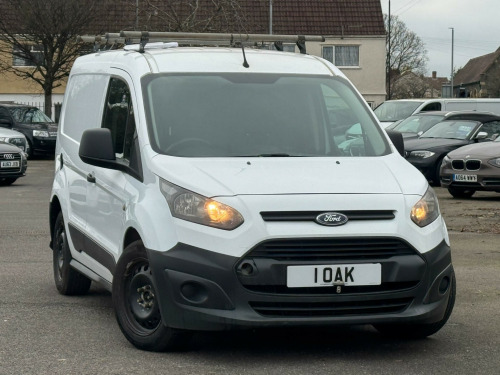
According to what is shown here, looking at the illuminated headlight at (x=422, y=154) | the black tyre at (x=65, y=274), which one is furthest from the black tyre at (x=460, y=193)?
the black tyre at (x=65, y=274)

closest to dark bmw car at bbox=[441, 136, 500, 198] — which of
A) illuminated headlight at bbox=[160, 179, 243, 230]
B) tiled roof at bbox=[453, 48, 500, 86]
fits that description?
illuminated headlight at bbox=[160, 179, 243, 230]

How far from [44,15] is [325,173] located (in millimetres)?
37775

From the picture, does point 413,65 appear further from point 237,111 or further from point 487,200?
point 237,111

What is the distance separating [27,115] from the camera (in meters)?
35.4

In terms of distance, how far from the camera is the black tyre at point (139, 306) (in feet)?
21.4

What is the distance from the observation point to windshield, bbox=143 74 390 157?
23.4ft

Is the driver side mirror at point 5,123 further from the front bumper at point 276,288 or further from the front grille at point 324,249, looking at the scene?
the front grille at point 324,249

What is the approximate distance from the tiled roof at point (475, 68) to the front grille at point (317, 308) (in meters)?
135

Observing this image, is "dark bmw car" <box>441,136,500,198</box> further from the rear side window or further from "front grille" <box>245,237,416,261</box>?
"front grille" <box>245,237,416,261</box>

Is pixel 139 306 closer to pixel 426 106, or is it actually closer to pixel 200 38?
pixel 200 38

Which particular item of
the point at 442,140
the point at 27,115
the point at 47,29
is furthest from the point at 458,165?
the point at 47,29

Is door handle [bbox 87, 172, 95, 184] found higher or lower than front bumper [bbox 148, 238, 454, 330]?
higher

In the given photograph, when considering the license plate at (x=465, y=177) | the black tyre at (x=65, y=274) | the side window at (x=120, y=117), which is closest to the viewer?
the side window at (x=120, y=117)

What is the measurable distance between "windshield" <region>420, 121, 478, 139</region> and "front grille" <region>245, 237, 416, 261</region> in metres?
18.5
